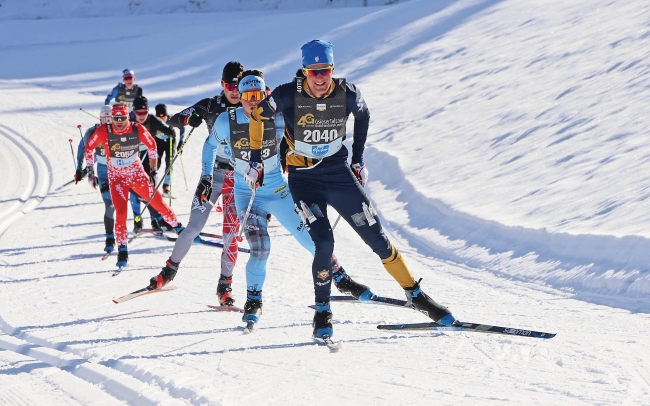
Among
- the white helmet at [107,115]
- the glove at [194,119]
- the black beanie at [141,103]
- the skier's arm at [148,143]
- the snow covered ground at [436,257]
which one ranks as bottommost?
the snow covered ground at [436,257]

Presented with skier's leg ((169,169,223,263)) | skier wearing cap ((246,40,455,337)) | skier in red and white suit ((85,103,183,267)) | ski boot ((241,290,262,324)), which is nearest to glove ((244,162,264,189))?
skier wearing cap ((246,40,455,337))

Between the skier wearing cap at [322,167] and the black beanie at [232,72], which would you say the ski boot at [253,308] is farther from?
the black beanie at [232,72]

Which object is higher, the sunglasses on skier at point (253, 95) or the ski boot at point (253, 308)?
the sunglasses on skier at point (253, 95)

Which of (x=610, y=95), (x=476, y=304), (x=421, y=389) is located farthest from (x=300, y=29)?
(x=421, y=389)

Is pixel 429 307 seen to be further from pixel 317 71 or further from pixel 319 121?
Result: pixel 317 71

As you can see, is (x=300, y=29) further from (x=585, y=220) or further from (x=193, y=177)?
(x=585, y=220)

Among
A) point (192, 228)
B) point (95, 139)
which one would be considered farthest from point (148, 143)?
point (192, 228)

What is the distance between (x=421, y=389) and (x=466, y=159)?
8969 mm

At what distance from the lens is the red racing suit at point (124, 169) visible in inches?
379

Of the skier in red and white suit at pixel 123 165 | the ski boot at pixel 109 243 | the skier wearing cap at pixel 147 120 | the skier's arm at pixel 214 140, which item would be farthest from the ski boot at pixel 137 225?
the skier's arm at pixel 214 140

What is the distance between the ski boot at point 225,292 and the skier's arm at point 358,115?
191 cm

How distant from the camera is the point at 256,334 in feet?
20.9

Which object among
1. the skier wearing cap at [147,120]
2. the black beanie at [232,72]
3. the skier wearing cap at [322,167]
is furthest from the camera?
the skier wearing cap at [147,120]

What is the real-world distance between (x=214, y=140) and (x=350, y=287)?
1864 mm
